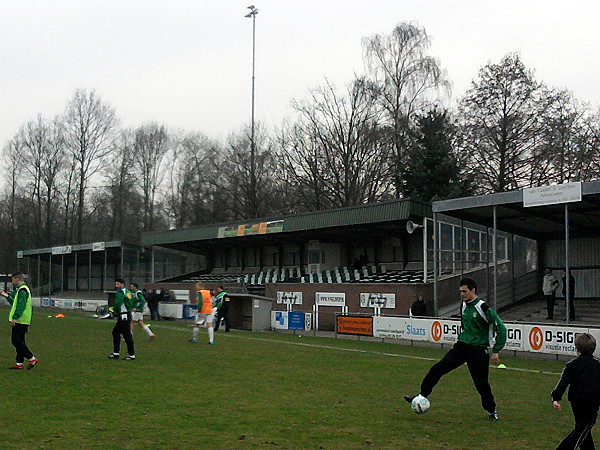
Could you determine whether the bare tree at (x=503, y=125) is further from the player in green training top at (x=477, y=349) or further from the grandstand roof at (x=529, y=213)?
the player in green training top at (x=477, y=349)

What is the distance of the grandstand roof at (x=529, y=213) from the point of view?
923 inches

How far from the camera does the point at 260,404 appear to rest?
10.7m

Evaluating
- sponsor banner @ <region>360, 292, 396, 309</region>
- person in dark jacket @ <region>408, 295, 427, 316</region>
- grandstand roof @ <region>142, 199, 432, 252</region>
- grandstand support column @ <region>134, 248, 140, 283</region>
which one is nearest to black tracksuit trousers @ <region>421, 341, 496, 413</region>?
person in dark jacket @ <region>408, 295, 427, 316</region>

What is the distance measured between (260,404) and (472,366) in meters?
3.17

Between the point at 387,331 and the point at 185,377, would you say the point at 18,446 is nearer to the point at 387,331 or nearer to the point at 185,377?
the point at 185,377

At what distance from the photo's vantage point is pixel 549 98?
139 ft

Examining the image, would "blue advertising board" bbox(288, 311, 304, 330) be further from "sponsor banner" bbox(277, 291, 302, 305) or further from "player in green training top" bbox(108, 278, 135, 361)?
Result: "player in green training top" bbox(108, 278, 135, 361)

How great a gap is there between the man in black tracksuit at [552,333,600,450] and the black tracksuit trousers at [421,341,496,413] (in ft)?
8.39

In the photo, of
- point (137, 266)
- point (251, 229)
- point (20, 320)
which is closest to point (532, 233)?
point (251, 229)

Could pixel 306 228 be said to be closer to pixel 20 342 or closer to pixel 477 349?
pixel 20 342

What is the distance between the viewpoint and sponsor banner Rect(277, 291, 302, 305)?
35.8m

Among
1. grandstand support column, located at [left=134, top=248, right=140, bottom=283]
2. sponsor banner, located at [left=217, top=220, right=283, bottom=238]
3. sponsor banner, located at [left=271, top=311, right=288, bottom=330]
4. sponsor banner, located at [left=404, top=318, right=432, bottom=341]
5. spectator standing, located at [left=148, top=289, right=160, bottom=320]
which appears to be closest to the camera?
sponsor banner, located at [left=404, top=318, right=432, bottom=341]

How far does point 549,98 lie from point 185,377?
34645 millimetres

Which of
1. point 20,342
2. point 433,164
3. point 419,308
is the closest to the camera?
point 20,342
